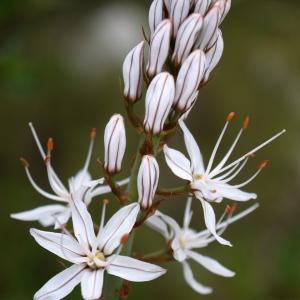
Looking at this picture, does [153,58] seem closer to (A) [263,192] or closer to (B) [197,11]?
(B) [197,11]

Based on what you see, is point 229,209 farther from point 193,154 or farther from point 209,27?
point 209,27

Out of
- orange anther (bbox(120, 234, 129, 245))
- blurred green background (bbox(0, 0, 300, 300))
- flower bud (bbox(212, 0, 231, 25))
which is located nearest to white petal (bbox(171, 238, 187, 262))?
orange anther (bbox(120, 234, 129, 245))

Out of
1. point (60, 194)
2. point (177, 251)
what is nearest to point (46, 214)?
point (60, 194)

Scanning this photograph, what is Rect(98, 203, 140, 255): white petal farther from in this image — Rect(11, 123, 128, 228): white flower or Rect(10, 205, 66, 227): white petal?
Rect(10, 205, 66, 227): white petal

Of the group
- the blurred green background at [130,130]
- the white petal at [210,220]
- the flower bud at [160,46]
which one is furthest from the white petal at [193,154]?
the blurred green background at [130,130]

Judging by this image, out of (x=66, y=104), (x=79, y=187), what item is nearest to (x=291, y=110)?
(x=66, y=104)

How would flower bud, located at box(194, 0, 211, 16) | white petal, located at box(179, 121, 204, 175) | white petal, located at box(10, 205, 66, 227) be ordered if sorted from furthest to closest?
white petal, located at box(10, 205, 66, 227) < white petal, located at box(179, 121, 204, 175) < flower bud, located at box(194, 0, 211, 16)

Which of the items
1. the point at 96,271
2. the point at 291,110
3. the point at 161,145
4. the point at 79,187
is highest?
the point at 291,110
